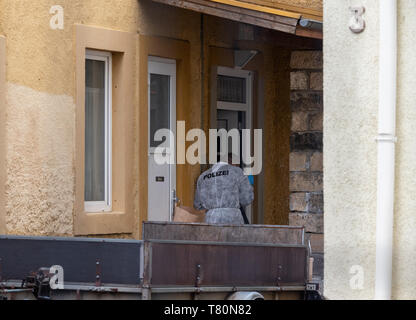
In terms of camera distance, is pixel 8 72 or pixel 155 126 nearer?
pixel 8 72

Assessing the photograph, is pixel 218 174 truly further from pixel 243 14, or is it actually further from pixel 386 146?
pixel 386 146

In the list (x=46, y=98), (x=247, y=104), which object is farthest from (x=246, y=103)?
(x=46, y=98)

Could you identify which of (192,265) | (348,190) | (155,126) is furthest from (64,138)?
(348,190)

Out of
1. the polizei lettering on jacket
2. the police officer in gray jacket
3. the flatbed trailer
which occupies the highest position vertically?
the polizei lettering on jacket

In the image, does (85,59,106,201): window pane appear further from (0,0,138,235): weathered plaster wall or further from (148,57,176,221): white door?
(148,57,176,221): white door

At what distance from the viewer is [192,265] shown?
7.58 meters

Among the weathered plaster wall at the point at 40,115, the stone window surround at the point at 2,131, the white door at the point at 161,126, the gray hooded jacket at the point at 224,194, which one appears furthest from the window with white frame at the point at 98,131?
the stone window surround at the point at 2,131

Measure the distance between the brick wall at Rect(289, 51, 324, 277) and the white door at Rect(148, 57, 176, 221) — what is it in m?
2.10

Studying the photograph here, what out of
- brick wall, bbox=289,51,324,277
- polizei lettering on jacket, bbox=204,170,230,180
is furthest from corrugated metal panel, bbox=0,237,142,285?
brick wall, bbox=289,51,324,277

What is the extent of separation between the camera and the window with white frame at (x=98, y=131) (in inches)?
459

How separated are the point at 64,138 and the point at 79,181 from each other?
0.52 m

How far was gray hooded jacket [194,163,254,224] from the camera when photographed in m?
11.2

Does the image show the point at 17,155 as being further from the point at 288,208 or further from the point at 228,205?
the point at 288,208

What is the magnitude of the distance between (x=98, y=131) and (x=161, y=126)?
1089 mm
